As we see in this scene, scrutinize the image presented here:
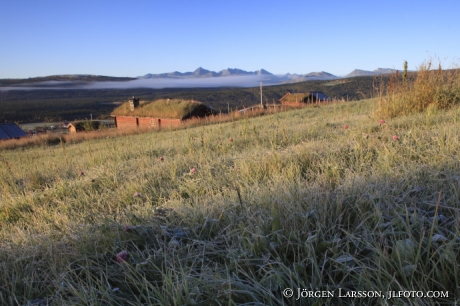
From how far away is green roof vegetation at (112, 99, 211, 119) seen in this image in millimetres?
34656

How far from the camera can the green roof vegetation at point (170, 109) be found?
34.7 metres

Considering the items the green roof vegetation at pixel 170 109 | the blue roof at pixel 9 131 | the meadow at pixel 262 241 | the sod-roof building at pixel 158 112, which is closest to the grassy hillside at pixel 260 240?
the meadow at pixel 262 241

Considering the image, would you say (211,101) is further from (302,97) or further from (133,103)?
(133,103)

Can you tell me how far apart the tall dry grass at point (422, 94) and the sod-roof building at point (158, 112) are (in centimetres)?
2774

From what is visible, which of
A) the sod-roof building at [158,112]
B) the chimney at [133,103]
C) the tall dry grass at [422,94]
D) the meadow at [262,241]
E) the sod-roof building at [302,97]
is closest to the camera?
the meadow at [262,241]

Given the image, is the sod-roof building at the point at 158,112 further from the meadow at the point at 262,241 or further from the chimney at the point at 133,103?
the meadow at the point at 262,241

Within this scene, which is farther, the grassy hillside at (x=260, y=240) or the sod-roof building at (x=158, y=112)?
the sod-roof building at (x=158, y=112)

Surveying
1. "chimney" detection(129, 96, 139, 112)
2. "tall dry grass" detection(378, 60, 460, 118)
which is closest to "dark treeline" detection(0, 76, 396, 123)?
"chimney" detection(129, 96, 139, 112)

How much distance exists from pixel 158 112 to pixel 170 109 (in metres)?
1.98

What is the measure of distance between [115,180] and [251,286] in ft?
8.18

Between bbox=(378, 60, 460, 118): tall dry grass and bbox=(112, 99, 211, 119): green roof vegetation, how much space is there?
2971 cm

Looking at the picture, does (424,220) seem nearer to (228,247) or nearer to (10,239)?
(228,247)

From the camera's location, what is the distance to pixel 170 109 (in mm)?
35469

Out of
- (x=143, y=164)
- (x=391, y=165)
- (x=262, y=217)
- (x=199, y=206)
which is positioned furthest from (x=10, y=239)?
(x=391, y=165)
